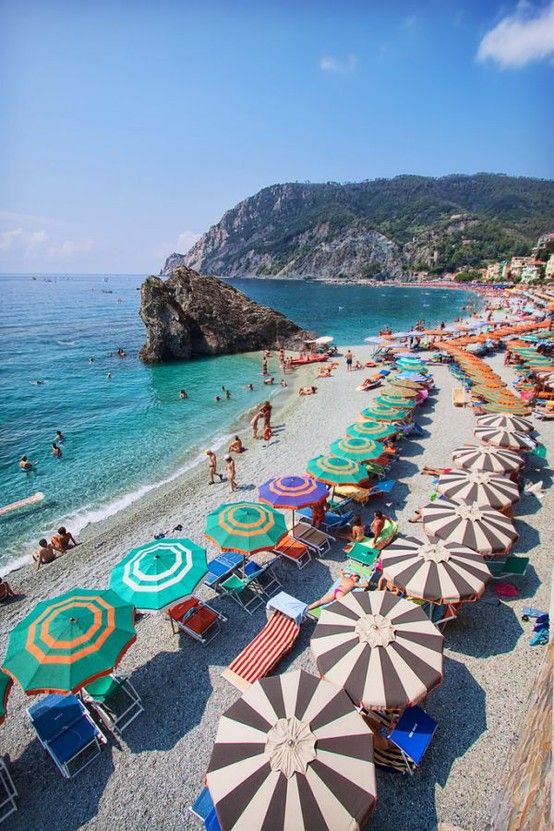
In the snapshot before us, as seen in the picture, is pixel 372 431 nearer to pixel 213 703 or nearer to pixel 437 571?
pixel 437 571

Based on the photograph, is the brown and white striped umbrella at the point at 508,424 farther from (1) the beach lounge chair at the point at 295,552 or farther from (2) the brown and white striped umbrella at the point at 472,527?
(1) the beach lounge chair at the point at 295,552

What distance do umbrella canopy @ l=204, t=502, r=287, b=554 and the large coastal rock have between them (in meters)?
35.4

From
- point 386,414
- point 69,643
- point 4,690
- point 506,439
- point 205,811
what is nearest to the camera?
point 205,811

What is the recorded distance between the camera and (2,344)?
55.8 meters

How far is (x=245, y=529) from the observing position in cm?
971

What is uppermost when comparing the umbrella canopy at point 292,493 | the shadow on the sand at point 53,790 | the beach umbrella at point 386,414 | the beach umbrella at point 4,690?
the umbrella canopy at point 292,493

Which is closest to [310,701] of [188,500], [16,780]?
[16,780]

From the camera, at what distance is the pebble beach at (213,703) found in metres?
6.04

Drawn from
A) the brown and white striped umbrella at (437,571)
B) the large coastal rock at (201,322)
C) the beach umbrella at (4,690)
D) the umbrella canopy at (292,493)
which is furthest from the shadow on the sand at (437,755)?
the large coastal rock at (201,322)

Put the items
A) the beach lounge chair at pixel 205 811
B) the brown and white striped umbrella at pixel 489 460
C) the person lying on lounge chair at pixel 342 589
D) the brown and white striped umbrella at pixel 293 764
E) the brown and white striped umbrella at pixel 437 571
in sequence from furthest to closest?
the brown and white striped umbrella at pixel 489 460 < the person lying on lounge chair at pixel 342 589 < the brown and white striped umbrella at pixel 437 571 < the beach lounge chair at pixel 205 811 < the brown and white striped umbrella at pixel 293 764

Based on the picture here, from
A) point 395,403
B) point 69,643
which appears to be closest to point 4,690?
point 69,643

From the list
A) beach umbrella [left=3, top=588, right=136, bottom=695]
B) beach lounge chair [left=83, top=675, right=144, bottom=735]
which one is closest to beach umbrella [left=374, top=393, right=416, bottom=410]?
beach umbrella [left=3, top=588, right=136, bottom=695]

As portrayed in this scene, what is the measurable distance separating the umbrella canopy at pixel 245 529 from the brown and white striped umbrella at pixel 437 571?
8.96 ft

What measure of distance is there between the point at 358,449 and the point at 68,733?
1083cm
